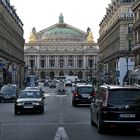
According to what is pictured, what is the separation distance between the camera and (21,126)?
20.1m

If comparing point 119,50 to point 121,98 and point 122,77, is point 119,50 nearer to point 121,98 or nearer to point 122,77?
point 122,77

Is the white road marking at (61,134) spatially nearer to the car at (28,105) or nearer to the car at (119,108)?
the car at (119,108)

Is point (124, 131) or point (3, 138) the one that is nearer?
point (3, 138)

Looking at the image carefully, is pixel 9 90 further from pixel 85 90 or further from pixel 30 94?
pixel 30 94

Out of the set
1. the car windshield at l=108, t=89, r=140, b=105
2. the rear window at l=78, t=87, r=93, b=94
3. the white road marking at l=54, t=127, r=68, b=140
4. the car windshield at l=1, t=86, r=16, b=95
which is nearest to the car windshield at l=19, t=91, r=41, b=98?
the rear window at l=78, t=87, r=93, b=94

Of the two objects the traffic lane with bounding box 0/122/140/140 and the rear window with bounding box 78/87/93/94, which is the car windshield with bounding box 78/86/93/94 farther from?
the traffic lane with bounding box 0/122/140/140

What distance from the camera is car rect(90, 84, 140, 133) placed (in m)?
16.7

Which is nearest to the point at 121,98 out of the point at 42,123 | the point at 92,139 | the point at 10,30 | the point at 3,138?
the point at 92,139

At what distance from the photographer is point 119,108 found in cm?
1672

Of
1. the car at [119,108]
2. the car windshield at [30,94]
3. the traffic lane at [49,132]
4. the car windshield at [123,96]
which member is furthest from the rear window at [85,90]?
the car windshield at [123,96]

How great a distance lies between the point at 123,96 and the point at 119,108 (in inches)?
18.8

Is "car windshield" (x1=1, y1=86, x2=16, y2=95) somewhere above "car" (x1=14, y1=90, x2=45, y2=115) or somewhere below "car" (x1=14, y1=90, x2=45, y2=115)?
above

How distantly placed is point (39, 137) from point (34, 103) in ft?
38.6

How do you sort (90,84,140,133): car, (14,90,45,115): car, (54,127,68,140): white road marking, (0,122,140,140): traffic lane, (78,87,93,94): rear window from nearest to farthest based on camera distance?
(54,127,68,140): white road marking, (0,122,140,140): traffic lane, (90,84,140,133): car, (14,90,45,115): car, (78,87,93,94): rear window
